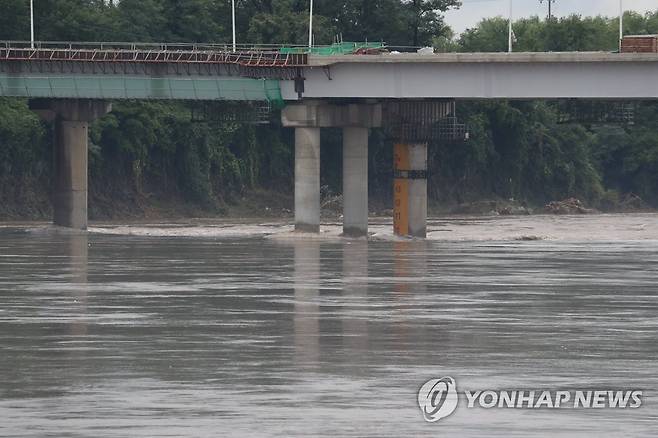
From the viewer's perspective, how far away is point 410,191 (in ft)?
292

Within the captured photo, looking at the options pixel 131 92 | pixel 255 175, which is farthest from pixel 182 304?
pixel 255 175

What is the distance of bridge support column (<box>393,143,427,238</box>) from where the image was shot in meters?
88.5

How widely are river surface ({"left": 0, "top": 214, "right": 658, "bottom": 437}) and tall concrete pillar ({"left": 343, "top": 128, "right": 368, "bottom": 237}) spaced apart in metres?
20.9

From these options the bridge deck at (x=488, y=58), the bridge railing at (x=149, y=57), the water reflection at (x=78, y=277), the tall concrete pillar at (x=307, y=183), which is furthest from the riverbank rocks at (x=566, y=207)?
the water reflection at (x=78, y=277)

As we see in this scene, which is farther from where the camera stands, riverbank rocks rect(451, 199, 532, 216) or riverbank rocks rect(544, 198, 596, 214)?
riverbank rocks rect(544, 198, 596, 214)

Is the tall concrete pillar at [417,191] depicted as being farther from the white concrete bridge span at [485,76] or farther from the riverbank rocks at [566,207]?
the riverbank rocks at [566,207]

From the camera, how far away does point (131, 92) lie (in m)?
85.8

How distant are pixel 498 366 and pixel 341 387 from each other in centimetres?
362

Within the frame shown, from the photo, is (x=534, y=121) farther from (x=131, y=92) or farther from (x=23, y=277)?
(x=23, y=277)

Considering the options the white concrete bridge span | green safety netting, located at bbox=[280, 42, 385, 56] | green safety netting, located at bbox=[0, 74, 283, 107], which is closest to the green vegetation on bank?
green safety netting, located at bbox=[280, 42, 385, 56]

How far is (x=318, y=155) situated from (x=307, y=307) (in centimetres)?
4626

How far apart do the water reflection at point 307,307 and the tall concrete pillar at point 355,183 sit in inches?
693

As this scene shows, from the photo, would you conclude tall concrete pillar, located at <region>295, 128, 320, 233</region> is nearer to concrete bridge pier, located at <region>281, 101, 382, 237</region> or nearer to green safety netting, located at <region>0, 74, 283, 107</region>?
concrete bridge pier, located at <region>281, 101, 382, 237</region>

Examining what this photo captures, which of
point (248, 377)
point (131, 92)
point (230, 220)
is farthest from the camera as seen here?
point (230, 220)
